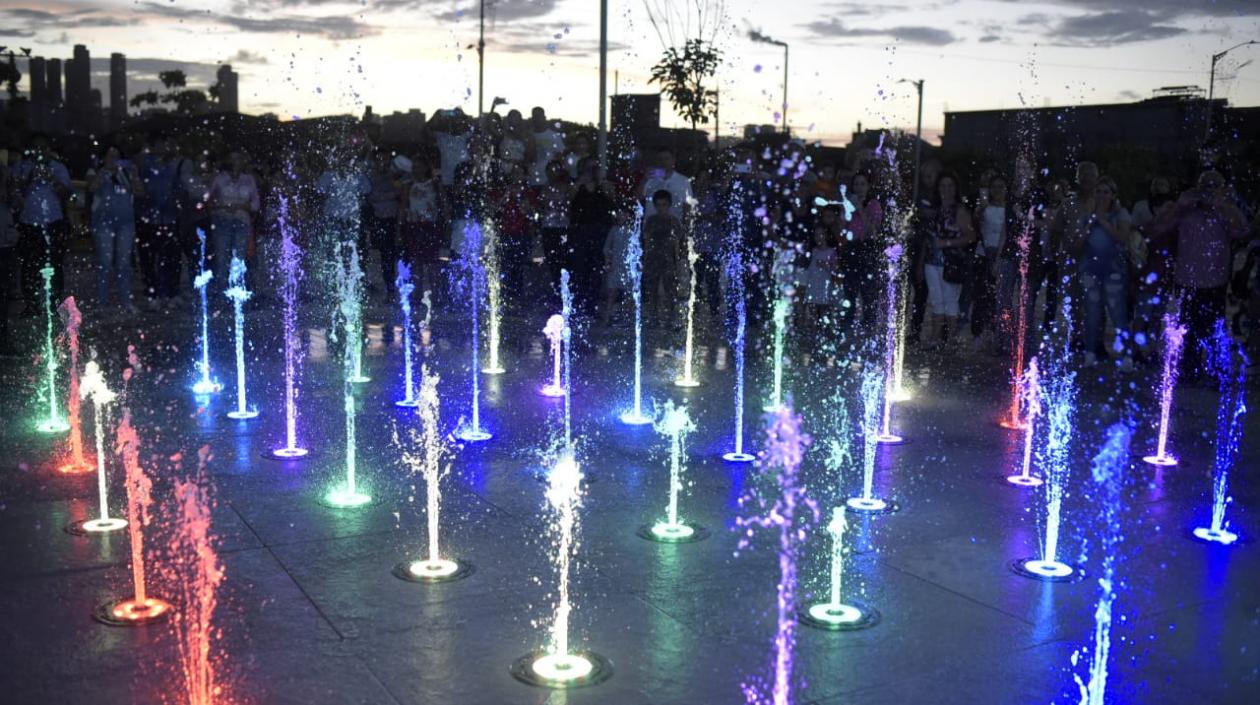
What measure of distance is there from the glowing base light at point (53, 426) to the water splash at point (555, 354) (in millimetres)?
3280

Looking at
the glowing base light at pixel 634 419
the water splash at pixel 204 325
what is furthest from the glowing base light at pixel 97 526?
the glowing base light at pixel 634 419

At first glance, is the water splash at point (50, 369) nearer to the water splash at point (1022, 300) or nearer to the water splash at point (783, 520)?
the water splash at point (783, 520)

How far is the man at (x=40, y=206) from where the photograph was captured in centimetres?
1225

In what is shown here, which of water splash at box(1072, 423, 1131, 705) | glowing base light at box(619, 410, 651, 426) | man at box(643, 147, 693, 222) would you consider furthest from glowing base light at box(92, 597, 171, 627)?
man at box(643, 147, 693, 222)

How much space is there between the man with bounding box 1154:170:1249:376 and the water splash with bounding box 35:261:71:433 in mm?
8928

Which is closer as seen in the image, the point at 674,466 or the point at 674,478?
the point at 674,478

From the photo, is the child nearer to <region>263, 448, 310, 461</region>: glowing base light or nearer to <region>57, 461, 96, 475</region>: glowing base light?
<region>263, 448, 310, 461</region>: glowing base light

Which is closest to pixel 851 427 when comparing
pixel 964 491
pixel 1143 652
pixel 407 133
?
pixel 964 491

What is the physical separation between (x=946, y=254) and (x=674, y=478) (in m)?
6.90

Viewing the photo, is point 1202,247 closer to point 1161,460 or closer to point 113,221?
point 1161,460

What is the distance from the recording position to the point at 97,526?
17.3 ft

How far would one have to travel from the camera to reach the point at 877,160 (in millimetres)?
13172

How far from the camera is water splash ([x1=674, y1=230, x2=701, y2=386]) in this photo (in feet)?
31.6

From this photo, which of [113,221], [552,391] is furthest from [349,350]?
[113,221]
